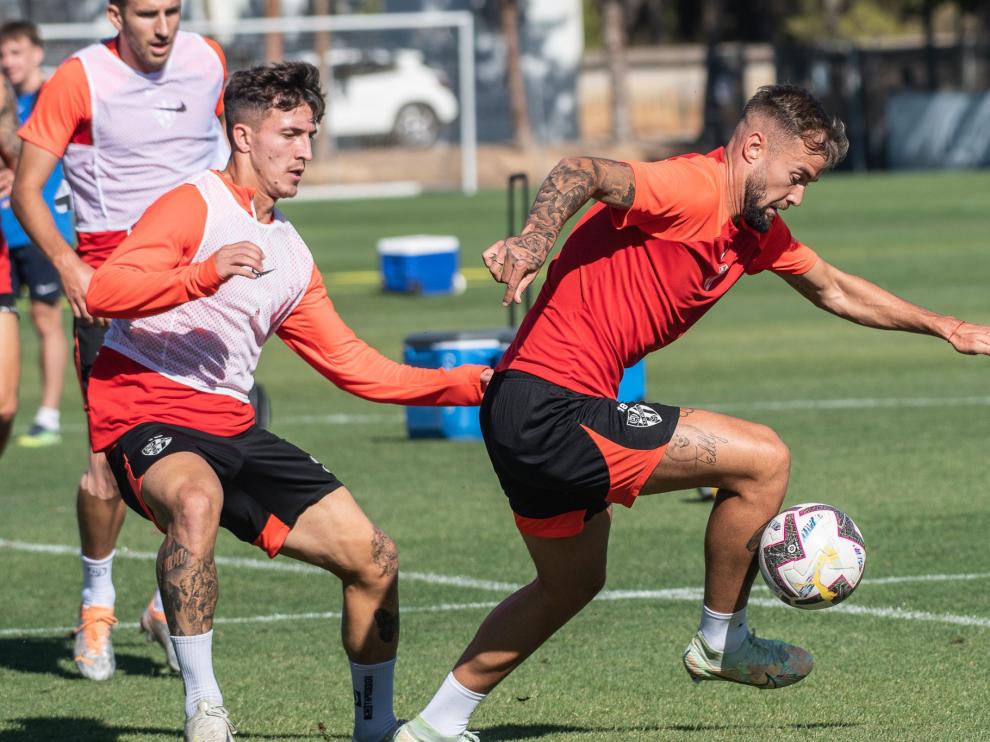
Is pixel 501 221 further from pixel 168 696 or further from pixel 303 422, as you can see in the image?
pixel 168 696

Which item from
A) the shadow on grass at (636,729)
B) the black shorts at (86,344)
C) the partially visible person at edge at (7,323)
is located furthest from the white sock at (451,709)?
the partially visible person at edge at (7,323)

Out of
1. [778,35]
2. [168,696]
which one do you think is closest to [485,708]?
[168,696]

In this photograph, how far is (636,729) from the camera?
5.81 m

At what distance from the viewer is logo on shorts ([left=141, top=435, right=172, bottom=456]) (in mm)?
5530

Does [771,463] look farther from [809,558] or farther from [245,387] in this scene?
[245,387]

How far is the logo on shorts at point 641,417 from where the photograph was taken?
5.41 metres

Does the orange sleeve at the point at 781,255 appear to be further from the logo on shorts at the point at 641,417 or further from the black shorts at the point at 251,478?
the black shorts at the point at 251,478

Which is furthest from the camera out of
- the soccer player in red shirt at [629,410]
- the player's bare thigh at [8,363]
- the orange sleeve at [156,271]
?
the player's bare thigh at [8,363]

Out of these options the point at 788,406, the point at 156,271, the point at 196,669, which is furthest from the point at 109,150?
the point at 788,406

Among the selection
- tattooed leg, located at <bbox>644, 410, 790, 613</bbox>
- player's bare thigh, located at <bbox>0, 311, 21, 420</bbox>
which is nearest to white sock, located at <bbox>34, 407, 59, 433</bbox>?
player's bare thigh, located at <bbox>0, 311, 21, 420</bbox>

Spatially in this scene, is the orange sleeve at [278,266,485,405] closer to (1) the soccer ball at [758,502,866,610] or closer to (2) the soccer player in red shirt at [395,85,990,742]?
(2) the soccer player in red shirt at [395,85,990,742]

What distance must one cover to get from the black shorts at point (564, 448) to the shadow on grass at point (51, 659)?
84.2 inches

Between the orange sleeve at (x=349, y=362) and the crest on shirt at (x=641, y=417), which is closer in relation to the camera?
the crest on shirt at (x=641, y=417)

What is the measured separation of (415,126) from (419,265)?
2145 cm
